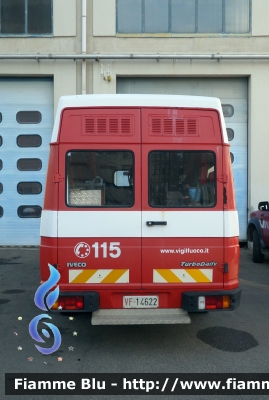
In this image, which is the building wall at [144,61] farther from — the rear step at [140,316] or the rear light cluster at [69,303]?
the rear light cluster at [69,303]

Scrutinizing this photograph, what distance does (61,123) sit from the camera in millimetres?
4758

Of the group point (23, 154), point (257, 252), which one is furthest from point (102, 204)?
point (23, 154)

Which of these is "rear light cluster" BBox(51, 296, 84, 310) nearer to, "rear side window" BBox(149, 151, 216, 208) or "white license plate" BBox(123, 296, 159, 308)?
"white license plate" BBox(123, 296, 159, 308)

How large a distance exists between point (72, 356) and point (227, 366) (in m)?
1.71

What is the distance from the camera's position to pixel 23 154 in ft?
43.0

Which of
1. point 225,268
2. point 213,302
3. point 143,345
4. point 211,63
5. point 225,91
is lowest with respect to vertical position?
point 143,345

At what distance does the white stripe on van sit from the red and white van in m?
0.01

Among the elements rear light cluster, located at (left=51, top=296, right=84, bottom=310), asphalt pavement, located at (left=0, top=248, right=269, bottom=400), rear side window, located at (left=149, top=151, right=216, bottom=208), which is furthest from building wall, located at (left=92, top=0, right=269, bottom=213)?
rear light cluster, located at (left=51, top=296, right=84, bottom=310)

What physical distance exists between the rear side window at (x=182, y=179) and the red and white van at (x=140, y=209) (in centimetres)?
1

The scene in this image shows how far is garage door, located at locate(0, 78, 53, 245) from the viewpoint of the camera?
13.0 metres

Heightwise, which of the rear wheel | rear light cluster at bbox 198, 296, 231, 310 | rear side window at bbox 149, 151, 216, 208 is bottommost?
the rear wheel

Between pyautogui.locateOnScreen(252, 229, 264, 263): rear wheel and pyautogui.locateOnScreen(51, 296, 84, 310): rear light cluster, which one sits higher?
pyautogui.locateOnScreen(51, 296, 84, 310): rear light cluster

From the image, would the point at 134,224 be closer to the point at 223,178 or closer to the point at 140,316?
the point at 140,316

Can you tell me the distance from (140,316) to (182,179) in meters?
1.57
